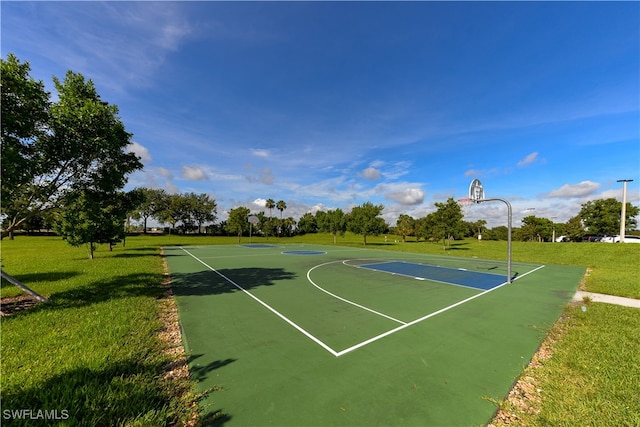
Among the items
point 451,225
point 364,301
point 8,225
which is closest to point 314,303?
point 364,301

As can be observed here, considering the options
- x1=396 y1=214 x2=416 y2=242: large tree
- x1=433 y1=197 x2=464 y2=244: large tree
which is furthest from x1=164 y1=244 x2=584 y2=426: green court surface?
x1=396 y1=214 x2=416 y2=242: large tree

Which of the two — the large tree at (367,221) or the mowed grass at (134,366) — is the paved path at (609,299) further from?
the large tree at (367,221)

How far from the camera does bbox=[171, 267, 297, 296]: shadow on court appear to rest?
9367mm

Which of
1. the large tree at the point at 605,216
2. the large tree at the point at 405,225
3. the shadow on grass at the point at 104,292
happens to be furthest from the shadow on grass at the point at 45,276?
the large tree at the point at 405,225

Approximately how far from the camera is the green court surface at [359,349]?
3268mm

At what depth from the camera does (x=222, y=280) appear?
36.6 feet

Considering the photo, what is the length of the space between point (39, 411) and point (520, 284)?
14.6m

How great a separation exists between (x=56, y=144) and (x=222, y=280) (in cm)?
715

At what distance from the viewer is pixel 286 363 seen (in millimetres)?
4301

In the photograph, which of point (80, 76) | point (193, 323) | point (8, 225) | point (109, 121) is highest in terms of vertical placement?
point (80, 76)

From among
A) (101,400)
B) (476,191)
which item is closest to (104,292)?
(101,400)

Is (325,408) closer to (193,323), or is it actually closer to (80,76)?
(193,323)

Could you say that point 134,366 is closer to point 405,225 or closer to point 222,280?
point 222,280

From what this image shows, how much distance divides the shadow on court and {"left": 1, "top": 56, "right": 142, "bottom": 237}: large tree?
436 cm
